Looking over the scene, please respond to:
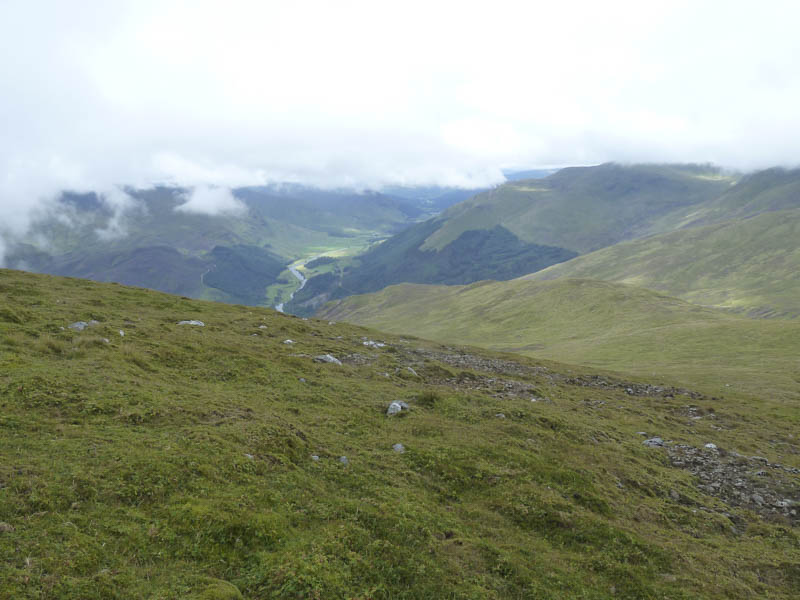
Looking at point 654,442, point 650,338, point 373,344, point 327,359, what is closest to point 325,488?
point 327,359

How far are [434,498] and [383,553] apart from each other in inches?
176

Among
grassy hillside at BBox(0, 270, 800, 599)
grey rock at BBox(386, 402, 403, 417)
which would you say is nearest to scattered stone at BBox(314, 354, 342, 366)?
grassy hillside at BBox(0, 270, 800, 599)

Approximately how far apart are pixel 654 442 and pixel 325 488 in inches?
→ 963

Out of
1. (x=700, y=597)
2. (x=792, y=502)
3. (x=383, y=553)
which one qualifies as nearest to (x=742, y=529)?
(x=792, y=502)

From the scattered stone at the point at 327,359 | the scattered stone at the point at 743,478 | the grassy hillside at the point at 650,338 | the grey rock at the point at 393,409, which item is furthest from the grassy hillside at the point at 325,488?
the grassy hillside at the point at 650,338

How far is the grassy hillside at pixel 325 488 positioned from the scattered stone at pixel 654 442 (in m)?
0.85

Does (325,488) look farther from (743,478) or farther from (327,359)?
(743,478)

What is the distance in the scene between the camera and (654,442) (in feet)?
98.7

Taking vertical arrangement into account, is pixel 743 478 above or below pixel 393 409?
below

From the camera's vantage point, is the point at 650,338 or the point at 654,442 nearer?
the point at 654,442

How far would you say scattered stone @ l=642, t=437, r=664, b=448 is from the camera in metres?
29.5

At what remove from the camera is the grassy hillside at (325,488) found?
1173cm

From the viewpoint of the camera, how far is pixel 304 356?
3447cm

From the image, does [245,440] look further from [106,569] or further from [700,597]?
[700,597]
